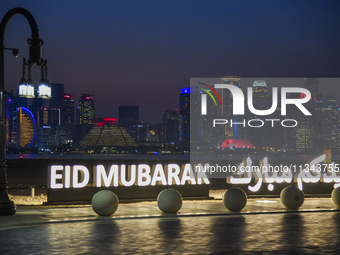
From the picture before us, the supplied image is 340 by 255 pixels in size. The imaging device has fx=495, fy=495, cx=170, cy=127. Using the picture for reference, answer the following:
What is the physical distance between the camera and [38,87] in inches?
672

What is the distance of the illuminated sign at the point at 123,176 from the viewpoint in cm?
2312

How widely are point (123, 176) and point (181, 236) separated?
11.2 meters

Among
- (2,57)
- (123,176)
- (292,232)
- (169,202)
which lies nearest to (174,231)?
(292,232)

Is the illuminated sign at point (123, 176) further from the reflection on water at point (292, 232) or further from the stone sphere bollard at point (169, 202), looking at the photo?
the reflection on water at point (292, 232)

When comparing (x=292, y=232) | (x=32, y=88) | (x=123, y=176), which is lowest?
(x=292, y=232)

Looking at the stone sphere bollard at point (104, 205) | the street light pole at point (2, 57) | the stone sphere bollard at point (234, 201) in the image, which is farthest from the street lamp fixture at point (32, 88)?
the stone sphere bollard at point (234, 201)

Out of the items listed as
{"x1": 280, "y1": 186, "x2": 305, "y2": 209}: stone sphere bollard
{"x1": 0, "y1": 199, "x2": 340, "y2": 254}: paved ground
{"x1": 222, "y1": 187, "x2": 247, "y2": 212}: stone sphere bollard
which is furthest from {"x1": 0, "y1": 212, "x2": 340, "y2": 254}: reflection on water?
{"x1": 280, "y1": 186, "x2": 305, "y2": 209}: stone sphere bollard

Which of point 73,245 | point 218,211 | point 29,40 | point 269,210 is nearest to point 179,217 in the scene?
point 218,211

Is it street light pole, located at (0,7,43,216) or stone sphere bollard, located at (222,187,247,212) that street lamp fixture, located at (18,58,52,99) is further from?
stone sphere bollard, located at (222,187,247,212)

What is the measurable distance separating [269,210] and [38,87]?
10.4m

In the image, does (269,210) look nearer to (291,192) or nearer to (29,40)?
(291,192)

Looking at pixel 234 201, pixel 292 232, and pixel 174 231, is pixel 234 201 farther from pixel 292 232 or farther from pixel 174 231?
pixel 174 231

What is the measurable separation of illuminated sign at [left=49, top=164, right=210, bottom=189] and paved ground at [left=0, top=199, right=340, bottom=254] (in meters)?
3.41

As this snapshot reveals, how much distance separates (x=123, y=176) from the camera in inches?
969
